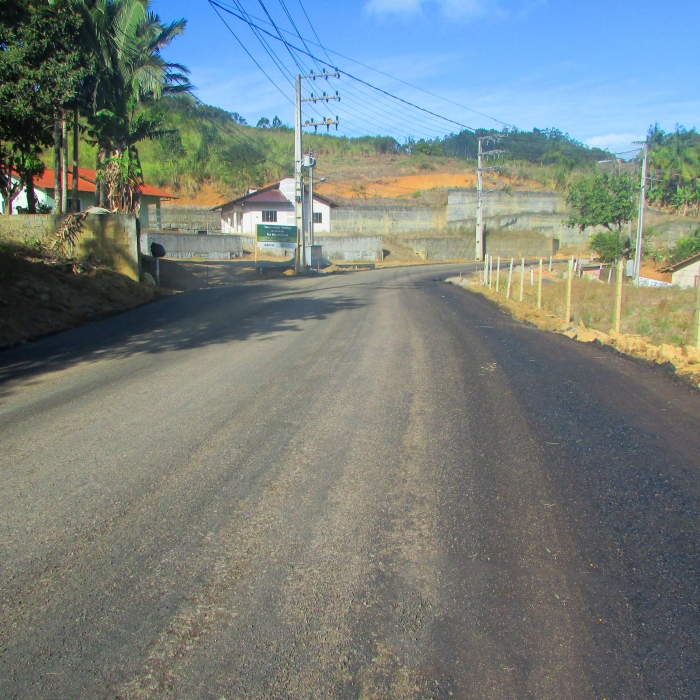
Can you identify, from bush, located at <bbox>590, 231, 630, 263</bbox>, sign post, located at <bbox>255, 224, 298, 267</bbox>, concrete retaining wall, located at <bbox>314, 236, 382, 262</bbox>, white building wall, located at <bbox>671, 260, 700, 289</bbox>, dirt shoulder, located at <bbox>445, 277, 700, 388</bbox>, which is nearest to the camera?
dirt shoulder, located at <bbox>445, 277, 700, 388</bbox>

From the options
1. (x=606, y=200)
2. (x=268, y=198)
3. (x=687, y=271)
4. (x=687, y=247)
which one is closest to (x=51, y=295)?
(x=687, y=271)

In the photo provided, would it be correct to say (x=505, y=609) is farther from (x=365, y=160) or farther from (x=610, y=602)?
(x=365, y=160)

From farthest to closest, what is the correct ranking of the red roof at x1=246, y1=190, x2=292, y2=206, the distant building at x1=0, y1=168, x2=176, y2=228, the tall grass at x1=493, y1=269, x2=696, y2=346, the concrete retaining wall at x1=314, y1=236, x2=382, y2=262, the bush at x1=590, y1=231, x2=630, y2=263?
the red roof at x1=246, y1=190, x2=292, y2=206
the concrete retaining wall at x1=314, y1=236, x2=382, y2=262
the bush at x1=590, y1=231, x2=630, y2=263
the distant building at x1=0, y1=168, x2=176, y2=228
the tall grass at x1=493, y1=269, x2=696, y2=346

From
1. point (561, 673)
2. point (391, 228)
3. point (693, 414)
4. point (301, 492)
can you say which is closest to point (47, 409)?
point (301, 492)

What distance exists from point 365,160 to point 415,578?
11445cm

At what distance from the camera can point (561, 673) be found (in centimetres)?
299

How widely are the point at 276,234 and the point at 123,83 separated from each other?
12.9 meters

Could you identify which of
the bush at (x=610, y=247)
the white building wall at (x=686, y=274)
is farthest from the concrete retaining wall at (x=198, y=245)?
the white building wall at (x=686, y=274)

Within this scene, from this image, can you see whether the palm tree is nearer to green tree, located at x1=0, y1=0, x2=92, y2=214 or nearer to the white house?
green tree, located at x1=0, y1=0, x2=92, y2=214

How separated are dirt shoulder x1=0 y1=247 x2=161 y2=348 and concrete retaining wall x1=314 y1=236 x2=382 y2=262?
3770 centimetres

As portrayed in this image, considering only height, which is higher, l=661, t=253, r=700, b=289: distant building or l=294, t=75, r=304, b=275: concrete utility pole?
l=294, t=75, r=304, b=275: concrete utility pole

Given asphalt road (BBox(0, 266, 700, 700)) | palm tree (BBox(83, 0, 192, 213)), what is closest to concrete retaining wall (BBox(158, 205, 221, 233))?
palm tree (BBox(83, 0, 192, 213))

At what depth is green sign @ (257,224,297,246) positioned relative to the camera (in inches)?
1432

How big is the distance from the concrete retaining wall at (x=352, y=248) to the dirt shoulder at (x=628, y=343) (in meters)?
38.9
